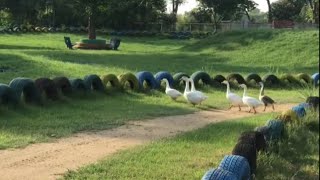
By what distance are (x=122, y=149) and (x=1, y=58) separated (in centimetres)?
1468

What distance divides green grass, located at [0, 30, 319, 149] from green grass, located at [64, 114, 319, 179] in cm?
124

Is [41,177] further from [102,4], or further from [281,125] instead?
[102,4]

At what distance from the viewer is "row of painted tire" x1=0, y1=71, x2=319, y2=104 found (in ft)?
35.6

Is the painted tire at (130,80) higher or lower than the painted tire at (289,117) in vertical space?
lower

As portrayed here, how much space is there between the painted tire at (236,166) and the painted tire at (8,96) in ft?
20.8

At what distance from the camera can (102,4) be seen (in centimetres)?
4100

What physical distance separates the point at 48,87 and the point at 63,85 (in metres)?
0.64

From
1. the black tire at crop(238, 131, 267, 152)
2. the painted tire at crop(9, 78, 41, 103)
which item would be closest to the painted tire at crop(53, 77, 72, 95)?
the painted tire at crop(9, 78, 41, 103)

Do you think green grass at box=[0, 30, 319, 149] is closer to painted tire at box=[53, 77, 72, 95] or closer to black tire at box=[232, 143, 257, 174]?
painted tire at box=[53, 77, 72, 95]

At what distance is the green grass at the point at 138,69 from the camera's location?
9.33m

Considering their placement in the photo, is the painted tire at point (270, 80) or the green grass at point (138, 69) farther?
the painted tire at point (270, 80)

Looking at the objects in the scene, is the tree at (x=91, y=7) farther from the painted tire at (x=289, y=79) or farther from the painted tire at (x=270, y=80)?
the painted tire at (x=270, y=80)

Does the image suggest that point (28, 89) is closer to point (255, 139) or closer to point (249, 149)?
point (255, 139)

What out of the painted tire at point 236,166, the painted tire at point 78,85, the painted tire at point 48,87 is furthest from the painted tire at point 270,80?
the painted tire at point 236,166
